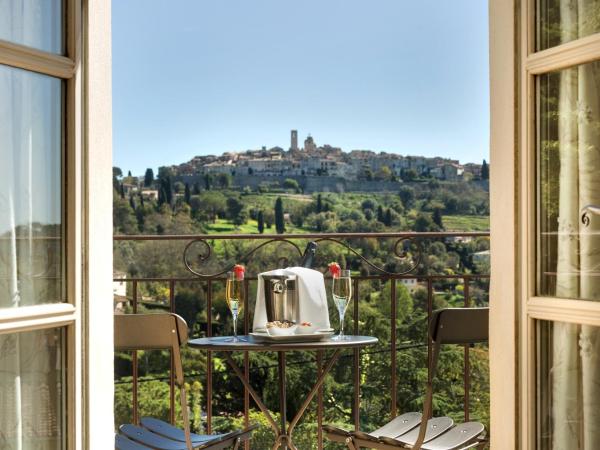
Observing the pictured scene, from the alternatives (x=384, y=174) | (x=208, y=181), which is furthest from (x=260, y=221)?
(x=384, y=174)

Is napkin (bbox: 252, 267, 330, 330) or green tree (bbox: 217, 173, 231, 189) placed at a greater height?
green tree (bbox: 217, 173, 231, 189)

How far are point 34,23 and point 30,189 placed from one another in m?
0.39

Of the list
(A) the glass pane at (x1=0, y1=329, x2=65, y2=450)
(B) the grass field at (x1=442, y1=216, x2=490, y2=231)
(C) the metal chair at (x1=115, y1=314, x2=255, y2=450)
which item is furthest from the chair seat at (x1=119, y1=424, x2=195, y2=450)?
(B) the grass field at (x1=442, y1=216, x2=490, y2=231)

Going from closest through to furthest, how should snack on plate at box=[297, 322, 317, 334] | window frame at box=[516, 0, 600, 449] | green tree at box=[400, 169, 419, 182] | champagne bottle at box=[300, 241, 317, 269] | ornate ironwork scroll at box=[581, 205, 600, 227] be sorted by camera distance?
ornate ironwork scroll at box=[581, 205, 600, 227] → window frame at box=[516, 0, 600, 449] → snack on plate at box=[297, 322, 317, 334] → champagne bottle at box=[300, 241, 317, 269] → green tree at box=[400, 169, 419, 182]

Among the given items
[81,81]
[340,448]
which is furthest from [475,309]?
[340,448]

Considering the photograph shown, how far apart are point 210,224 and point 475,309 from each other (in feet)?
43.7

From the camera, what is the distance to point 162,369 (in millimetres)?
14766

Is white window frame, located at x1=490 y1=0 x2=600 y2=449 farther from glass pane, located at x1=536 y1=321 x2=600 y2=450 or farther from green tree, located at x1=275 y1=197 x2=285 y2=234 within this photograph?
green tree, located at x1=275 y1=197 x2=285 y2=234

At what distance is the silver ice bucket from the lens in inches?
112

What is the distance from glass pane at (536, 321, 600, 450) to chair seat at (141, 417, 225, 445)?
47.2 inches

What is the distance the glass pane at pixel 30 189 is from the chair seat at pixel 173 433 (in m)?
0.97

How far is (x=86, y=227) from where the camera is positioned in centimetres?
206

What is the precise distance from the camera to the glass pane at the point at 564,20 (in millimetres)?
1857

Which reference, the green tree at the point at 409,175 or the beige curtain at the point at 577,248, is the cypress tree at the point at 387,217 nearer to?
the green tree at the point at 409,175
